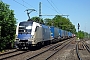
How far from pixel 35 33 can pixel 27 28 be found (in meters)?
1.03

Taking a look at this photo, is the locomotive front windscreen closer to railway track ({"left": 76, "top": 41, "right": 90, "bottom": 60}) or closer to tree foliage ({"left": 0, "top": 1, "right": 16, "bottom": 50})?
tree foliage ({"left": 0, "top": 1, "right": 16, "bottom": 50})

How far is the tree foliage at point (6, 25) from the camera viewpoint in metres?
22.2

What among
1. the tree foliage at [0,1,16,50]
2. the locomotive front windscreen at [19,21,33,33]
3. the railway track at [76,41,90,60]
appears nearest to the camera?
the railway track at [76,41,90,60]

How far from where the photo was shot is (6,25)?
23.0 meters

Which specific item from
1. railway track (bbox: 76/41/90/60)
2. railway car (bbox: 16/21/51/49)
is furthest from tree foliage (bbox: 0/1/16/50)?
railway track (bbox: 76/41/90/60)

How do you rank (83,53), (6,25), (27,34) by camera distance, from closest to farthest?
(83,53) < (27,34) < (6,25)

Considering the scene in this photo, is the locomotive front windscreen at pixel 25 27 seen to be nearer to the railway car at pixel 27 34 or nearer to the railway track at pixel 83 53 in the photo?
the railway car at pixel 27 34

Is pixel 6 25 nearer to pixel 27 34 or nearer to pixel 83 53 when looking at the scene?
pixel 27 34

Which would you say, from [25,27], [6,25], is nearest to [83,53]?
[25,27]

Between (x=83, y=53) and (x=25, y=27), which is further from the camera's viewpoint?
(x=25, y=27)

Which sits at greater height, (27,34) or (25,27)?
(25,27)

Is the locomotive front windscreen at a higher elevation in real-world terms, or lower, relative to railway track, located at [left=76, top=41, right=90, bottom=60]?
higher

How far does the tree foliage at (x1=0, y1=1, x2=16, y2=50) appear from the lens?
22.2 metres

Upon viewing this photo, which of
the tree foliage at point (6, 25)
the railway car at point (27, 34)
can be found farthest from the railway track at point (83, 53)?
the tree foliage at point (6, 25)
